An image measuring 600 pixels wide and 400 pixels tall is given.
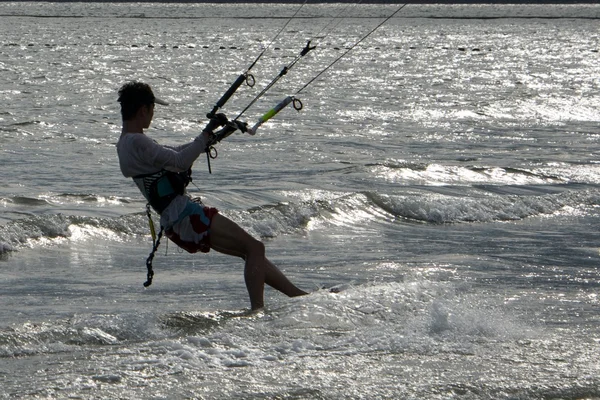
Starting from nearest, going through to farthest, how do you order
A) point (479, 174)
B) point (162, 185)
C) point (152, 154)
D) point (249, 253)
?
Result: point (152, 154) → point (162, 185) → point (249, 253) → point (479, 174)

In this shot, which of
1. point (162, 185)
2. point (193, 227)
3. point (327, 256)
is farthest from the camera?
point (327, 256)

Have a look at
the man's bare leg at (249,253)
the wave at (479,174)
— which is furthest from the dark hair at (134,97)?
the wave at (479,174)

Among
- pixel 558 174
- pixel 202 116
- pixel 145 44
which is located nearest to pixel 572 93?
pixel 202 116

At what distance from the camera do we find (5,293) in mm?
8484

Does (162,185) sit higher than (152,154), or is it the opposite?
(152,154)

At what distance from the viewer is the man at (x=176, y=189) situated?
7059 mm

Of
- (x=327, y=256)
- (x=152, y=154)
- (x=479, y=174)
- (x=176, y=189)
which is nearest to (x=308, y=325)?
(x=176, y=189)

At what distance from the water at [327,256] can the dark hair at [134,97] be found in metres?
1.39

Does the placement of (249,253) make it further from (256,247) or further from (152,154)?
(152,154)

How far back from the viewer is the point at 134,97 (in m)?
7.07

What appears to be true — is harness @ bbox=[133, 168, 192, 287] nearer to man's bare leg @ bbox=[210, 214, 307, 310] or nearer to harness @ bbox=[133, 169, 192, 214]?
harness @ bbox=[133, 169, 192, 214]

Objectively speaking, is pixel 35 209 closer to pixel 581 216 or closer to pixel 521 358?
pixel 581 216

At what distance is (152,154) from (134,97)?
1.28 feet

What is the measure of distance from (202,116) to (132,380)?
17841 millimetres
